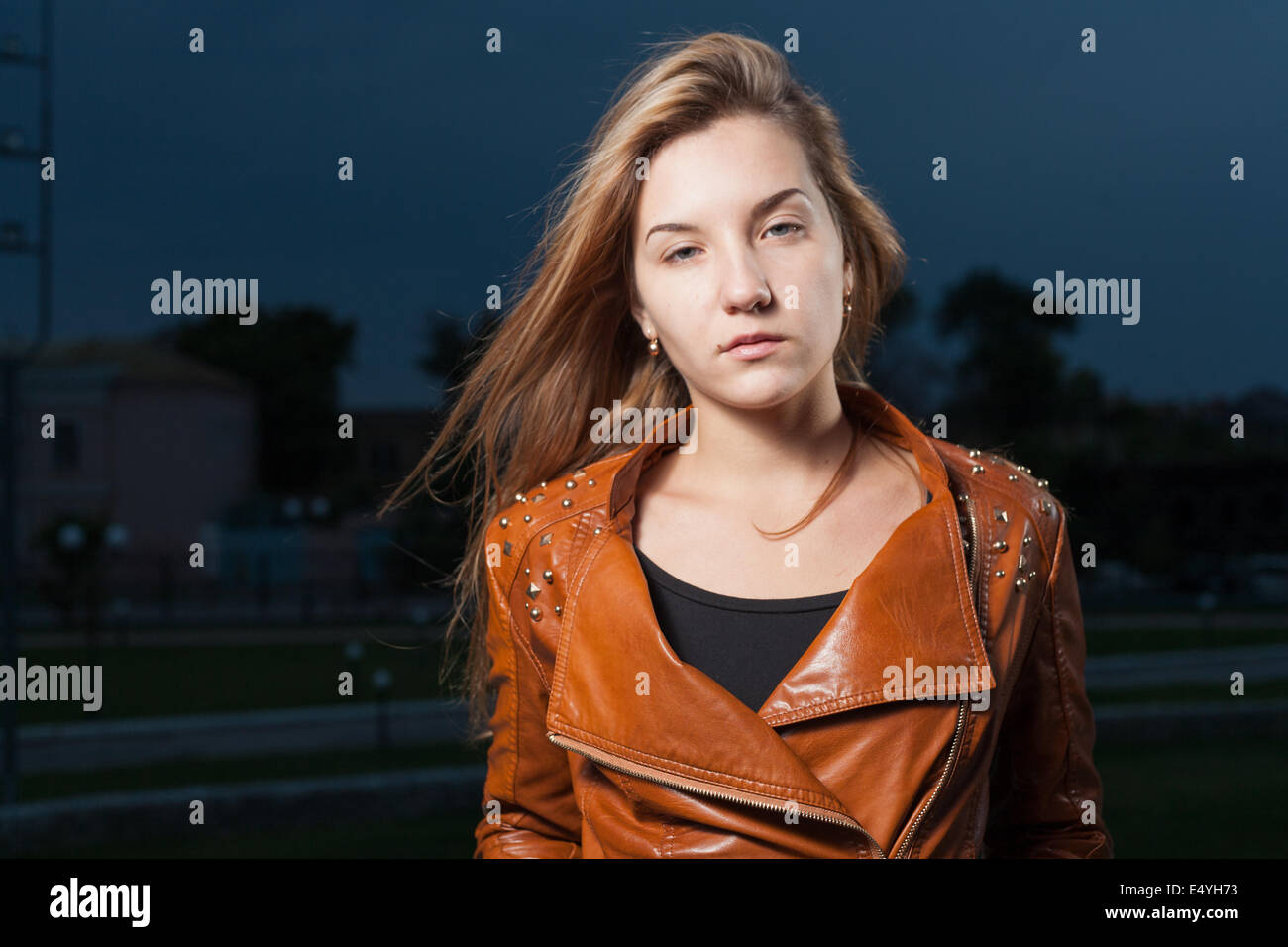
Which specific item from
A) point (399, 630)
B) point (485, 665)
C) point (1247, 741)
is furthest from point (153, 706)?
point (485, 665)

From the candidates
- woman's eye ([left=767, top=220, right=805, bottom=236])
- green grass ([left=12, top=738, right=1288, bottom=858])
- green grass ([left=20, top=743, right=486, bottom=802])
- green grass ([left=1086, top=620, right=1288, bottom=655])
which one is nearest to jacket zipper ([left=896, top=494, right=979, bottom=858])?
woman's eye ([left=767, top=220, right=805, bottom=236])

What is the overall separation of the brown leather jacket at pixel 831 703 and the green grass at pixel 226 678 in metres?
8.03

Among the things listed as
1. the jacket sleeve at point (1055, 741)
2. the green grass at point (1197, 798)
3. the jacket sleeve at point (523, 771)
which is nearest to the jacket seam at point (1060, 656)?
the jacket sleeve at point (1055, 741)

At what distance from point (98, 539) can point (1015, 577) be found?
20.3 m

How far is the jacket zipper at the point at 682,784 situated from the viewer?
163 centimetres

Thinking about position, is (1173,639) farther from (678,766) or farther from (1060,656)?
(678,766)

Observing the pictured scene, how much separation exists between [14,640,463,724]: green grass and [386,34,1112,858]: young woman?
804 cm

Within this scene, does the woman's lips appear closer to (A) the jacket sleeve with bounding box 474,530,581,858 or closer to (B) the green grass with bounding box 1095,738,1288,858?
(A) the jacket sleeve with bounding box 474,530,581,858

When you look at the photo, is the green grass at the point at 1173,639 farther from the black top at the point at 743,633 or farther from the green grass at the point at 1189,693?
the black top at the point at 743,633

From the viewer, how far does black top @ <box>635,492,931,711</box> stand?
1771 millimetres

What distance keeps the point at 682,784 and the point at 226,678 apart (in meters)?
13.2
